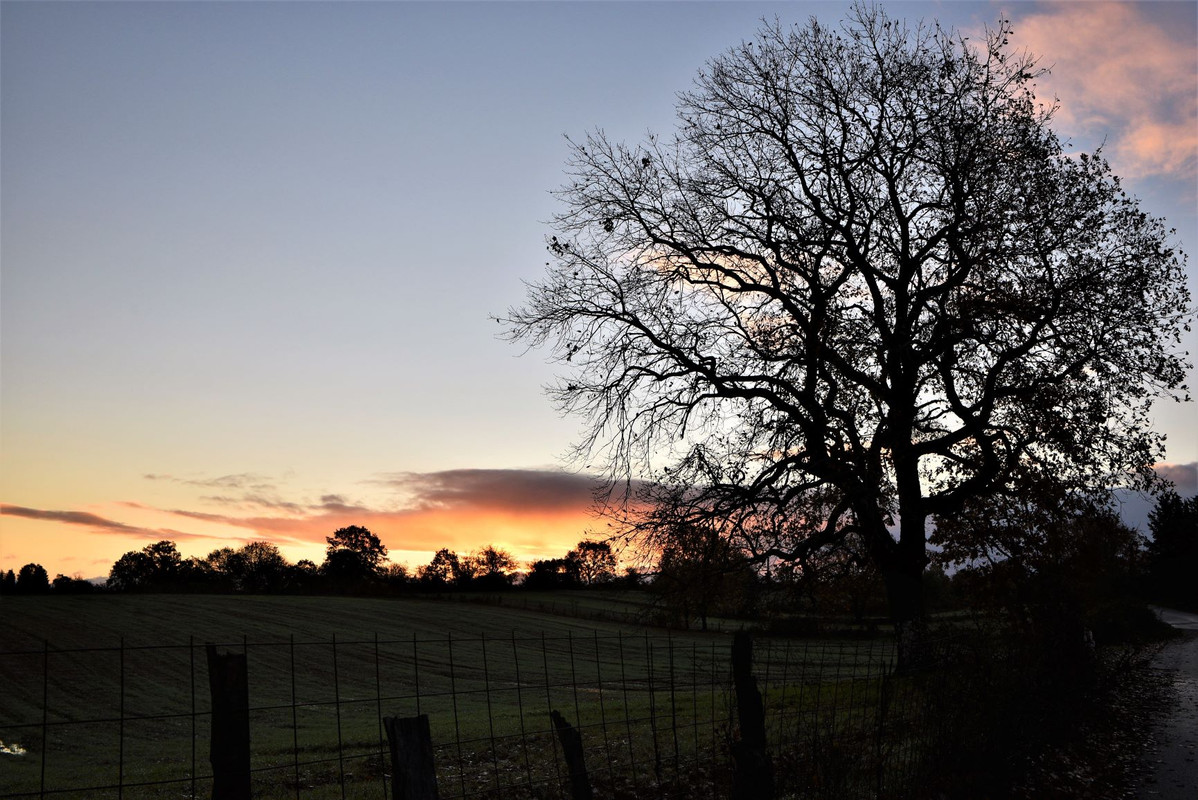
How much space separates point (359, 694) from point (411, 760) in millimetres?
31766

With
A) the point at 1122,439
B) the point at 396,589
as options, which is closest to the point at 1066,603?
the point at 1122,439

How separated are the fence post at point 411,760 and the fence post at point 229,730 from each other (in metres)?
0.89

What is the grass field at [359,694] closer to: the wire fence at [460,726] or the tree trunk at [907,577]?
the wire fence at [460,726]

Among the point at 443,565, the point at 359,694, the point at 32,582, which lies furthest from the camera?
the point at 443,565

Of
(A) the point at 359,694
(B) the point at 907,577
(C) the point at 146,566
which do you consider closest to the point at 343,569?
(C) the point at 146,566

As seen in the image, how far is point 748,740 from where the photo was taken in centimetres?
789

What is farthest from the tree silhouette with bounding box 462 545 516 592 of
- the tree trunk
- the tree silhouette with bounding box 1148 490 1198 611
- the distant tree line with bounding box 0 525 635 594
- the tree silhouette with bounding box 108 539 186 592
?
the tree trunk

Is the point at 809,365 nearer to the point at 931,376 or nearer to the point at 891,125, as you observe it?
the point at 931,376

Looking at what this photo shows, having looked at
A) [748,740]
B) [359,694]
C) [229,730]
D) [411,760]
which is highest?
[229,730]

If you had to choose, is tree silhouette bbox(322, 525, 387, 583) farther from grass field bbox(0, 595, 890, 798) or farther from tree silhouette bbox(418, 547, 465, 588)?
grass field bbox(0, 595, 890, 798)

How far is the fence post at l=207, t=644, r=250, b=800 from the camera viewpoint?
5.29 meters

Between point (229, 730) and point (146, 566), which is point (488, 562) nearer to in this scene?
point (146, 566)

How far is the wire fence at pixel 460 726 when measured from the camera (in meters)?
9.03

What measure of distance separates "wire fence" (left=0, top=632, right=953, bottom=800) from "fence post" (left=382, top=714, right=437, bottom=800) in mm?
832
